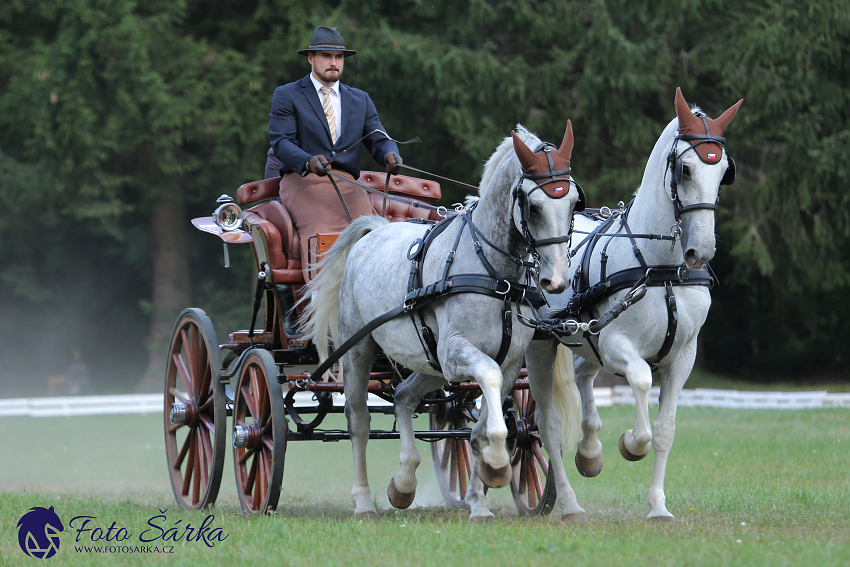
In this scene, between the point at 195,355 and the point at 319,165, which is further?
the point at 195,355

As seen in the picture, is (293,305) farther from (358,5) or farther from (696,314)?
(358,5)

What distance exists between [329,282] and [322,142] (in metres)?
1.13

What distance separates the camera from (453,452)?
311 inches

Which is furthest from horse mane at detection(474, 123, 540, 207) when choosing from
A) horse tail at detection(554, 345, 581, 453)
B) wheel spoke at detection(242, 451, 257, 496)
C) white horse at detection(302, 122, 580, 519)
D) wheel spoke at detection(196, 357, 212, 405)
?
wheel spoke at detection(196, 357, 212, 405)

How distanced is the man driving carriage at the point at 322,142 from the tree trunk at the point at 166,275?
14279mm

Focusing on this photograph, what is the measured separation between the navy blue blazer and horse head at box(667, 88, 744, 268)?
7.88 feet

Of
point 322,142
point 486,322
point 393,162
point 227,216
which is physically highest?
point 322,142

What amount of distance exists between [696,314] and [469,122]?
1098 centimetres

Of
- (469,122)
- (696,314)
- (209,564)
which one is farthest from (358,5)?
(209,564)

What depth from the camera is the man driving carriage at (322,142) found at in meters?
6.82

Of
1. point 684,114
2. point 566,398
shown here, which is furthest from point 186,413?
point 684,114

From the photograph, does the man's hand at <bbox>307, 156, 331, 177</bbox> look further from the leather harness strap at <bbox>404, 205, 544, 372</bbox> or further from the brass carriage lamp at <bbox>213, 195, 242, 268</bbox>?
the leather harness strap at <bbox>404, 205, 544, 372</bbox>

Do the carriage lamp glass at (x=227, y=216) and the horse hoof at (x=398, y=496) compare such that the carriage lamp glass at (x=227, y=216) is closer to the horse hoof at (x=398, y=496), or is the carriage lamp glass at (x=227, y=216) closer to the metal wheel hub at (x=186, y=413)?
the metal wheel hub at (x=186, y=413)

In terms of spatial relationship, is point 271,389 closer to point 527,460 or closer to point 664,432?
point 527,460
